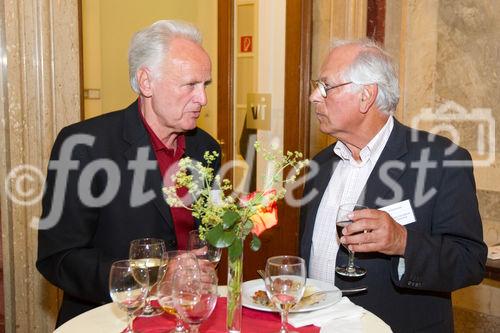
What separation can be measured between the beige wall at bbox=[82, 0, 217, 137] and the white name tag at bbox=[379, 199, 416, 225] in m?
4.12

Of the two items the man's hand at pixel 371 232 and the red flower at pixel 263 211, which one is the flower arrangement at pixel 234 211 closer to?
the red flower at pixel 263 211

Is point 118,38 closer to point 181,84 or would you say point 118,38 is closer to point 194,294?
point 181,84

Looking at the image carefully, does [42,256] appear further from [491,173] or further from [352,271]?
[491,173]

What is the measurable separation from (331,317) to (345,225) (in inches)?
14.5

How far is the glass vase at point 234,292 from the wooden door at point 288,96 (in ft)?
9.17

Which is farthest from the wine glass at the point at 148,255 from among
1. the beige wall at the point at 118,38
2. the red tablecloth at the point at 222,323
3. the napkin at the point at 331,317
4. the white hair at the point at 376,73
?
the beige wall at the point at 118,38

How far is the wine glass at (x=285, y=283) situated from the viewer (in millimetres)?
1565

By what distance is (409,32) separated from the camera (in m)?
3.89

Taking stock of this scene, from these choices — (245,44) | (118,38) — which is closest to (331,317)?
(245,44)

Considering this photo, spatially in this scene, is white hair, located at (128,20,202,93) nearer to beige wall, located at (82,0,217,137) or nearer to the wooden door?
the wooden door

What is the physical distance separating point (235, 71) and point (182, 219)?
2.75 metres

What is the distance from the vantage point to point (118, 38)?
21.1 feet

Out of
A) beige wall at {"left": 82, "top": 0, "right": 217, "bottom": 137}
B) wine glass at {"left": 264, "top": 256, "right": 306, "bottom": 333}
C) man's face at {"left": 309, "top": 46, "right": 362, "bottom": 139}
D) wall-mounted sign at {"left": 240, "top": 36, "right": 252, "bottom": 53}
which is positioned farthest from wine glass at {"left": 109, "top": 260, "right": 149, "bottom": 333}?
beige wall at {"left": 82, "top": 0, "right": 217, "bottom": 137}

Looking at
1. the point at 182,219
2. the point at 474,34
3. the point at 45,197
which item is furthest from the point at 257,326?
the point at 474,34
